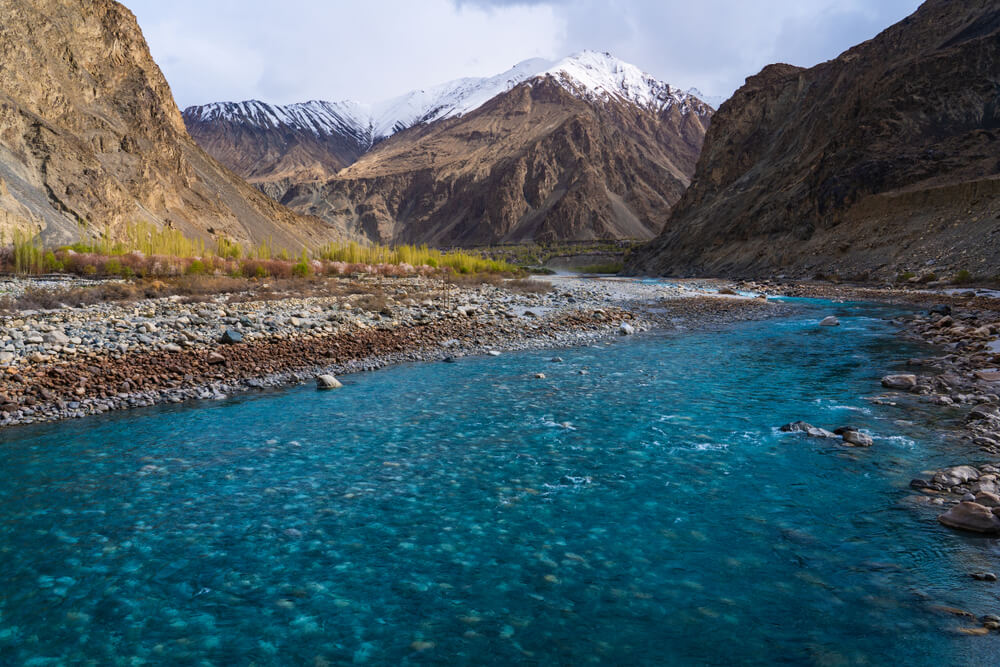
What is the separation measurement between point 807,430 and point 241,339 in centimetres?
1189

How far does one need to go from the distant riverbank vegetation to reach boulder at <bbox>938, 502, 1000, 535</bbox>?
1189 inches

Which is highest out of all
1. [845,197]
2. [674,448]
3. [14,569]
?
[845,197]

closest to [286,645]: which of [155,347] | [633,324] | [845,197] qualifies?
[155,347]

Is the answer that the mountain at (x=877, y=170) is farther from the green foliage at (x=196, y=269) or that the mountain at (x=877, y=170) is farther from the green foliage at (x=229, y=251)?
the green foliage at (x=229, y=251)

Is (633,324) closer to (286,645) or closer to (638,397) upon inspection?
(638,397)

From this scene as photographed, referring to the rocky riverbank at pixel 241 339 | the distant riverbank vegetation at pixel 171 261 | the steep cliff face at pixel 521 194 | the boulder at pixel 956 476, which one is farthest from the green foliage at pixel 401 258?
the steep cliff face at pixel 521 194

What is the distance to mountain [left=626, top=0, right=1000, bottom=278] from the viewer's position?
130 ft

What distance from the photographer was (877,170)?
5016 cm

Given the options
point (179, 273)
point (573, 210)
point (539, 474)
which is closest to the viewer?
point (539, 474)

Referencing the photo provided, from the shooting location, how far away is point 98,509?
618cm

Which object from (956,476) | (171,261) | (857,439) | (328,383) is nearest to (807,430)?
(857,439)

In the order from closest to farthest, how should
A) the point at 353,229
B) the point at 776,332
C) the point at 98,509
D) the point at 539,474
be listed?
the point at 98,509
the point at 539,474
the point at 776,332
the point at 353,229

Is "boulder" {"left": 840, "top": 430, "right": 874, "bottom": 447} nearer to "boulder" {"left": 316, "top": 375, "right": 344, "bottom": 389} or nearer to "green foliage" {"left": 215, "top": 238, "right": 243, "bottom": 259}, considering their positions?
"boulder" {"left": 316, "top": 375, "right": 344, "bottom": 389}

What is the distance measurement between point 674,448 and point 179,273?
28.3m
